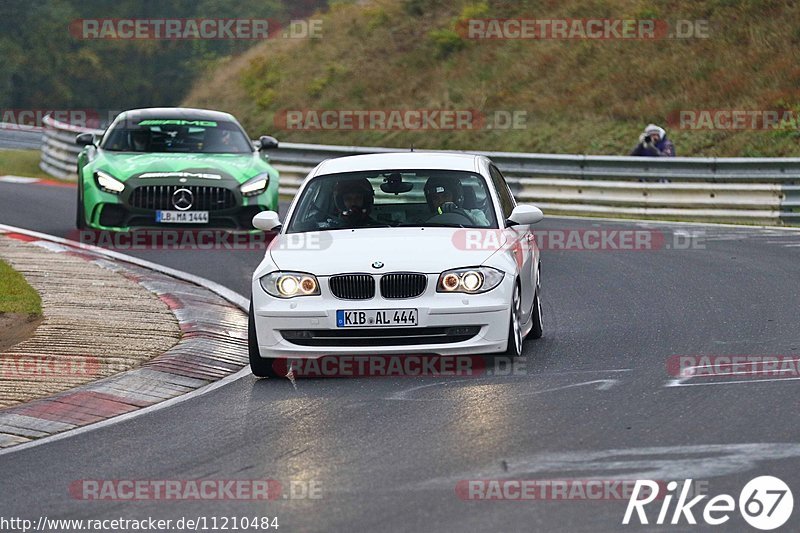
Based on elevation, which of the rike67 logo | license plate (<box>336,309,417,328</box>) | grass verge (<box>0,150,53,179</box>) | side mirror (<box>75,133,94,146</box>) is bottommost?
grass verge (<box>0,150,53,179</box>)

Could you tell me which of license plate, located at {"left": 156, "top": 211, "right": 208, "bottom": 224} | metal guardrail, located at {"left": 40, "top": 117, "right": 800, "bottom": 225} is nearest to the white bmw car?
license plate, located at {"left": 156, "top": 211, "right": 208, "bottom": 224}

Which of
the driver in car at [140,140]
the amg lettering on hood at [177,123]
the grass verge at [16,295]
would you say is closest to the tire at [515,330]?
the grass verge at [16,295]

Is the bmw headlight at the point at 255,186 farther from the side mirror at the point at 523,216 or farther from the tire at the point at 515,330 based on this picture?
the tire at the point at 515,330

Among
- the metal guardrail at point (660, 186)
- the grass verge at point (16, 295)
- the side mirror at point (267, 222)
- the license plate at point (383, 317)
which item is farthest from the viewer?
the metal guardrail at point (660, 186)

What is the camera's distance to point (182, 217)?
17.1 m

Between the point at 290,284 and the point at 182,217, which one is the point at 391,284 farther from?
the point at 182,217

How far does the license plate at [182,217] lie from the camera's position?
17141 mm

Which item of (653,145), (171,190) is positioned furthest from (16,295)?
(653,145)

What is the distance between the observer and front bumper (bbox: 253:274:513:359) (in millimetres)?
9633

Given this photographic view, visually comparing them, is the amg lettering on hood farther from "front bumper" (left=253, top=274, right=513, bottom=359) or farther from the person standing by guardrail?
"front bumper" (left=253, top=274, right=513, bottom=359)

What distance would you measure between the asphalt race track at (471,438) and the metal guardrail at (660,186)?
34.2 feet

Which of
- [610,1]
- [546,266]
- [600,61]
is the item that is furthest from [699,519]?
[610,1]

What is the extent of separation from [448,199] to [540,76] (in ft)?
84.9

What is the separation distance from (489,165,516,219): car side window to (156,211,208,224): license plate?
20.3 feet
